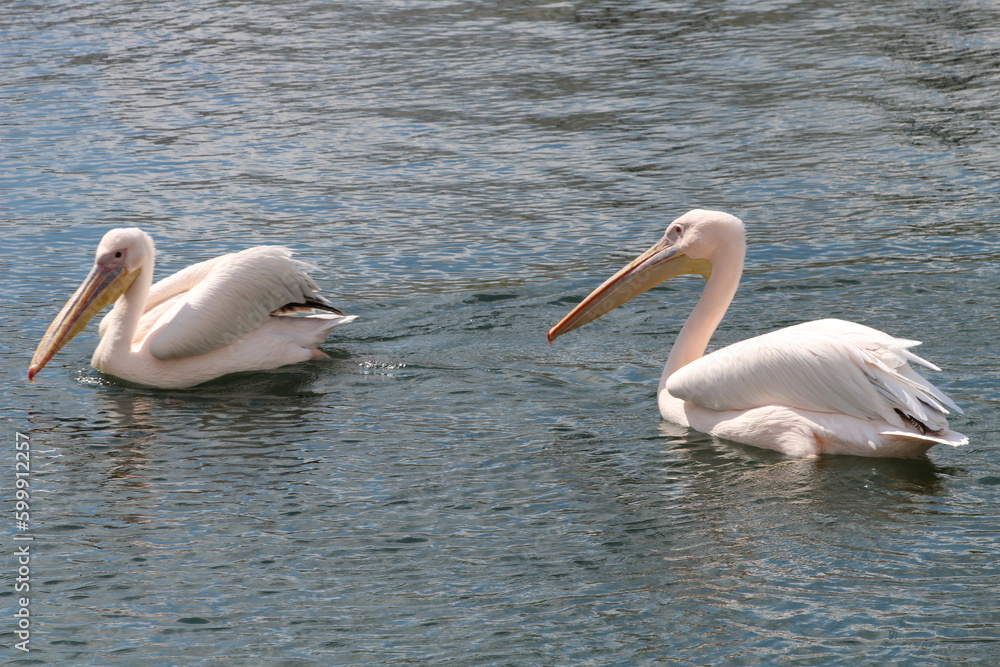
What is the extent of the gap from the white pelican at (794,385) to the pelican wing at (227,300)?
6.05 feet

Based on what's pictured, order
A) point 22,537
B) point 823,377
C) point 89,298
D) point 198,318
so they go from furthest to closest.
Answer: point 89,298 → point 198,318 → point 823,377 → point 22,537

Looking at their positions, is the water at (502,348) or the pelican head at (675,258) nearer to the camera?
the water at (502,348)

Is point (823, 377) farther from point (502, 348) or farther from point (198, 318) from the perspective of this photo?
point (198, 318)

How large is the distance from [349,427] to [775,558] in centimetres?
205

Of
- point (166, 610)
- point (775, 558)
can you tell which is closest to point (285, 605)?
point (166, 610)

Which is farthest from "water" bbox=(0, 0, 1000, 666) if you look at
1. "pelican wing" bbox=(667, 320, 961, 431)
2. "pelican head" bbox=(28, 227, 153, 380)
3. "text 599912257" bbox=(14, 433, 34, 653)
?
"pelican head" bbox=(28, 227, 153, 380)

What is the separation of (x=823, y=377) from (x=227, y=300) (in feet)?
8.93

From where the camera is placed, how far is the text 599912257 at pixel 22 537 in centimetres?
389

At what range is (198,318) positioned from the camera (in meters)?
5.87

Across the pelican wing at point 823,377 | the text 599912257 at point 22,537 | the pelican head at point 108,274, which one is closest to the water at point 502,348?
the text 599912257 at point 22,537

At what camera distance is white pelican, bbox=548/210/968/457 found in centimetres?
458

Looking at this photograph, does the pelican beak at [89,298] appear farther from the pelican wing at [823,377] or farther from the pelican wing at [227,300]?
the pelican wing at [823,377]

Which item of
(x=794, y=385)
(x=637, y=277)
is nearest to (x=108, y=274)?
(x=637, y=277)

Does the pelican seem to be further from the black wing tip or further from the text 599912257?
the text 599912257
